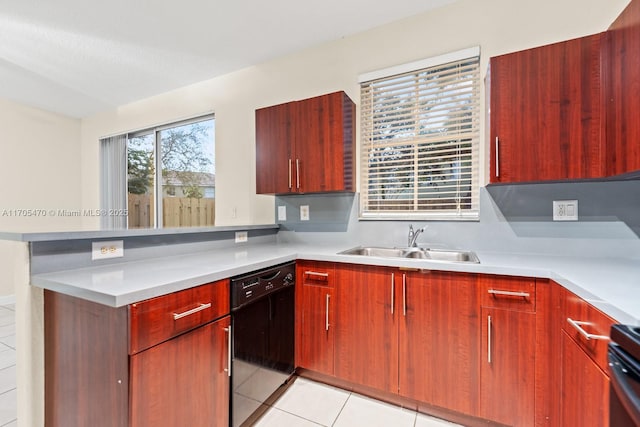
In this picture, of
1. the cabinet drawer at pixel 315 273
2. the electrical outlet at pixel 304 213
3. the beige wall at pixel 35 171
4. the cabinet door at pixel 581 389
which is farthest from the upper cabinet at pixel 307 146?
the beige wall at pixel 35 171

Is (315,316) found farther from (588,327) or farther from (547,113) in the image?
(547,113)

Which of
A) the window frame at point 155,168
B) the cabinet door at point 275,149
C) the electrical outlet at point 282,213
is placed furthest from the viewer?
the window frame at point 155,168

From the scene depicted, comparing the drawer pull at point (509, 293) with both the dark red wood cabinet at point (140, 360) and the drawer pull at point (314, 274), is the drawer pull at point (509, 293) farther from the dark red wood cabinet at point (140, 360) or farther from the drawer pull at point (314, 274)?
the dark red wood cabinet at point (140, 360)

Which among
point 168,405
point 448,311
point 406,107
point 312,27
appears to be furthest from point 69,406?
point 312,27

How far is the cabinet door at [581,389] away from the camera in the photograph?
941 millimetres

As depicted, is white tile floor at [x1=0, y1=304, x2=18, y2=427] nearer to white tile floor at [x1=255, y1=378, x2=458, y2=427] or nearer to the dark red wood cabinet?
the dark red wood cabinet

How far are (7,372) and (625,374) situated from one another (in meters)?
3.40

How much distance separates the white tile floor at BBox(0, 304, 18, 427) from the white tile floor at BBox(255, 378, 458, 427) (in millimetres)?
1444

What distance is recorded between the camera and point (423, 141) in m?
2.14

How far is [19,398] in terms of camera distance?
1261mm

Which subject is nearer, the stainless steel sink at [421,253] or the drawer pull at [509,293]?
the drawer pull at [509,293]

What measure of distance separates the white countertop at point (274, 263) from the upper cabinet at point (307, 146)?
0.65 metres

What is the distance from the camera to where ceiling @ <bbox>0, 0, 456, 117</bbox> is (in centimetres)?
205

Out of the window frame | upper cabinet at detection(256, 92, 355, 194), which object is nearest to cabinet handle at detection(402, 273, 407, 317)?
upper cabinet at detection(256, 92, 355, 194)
